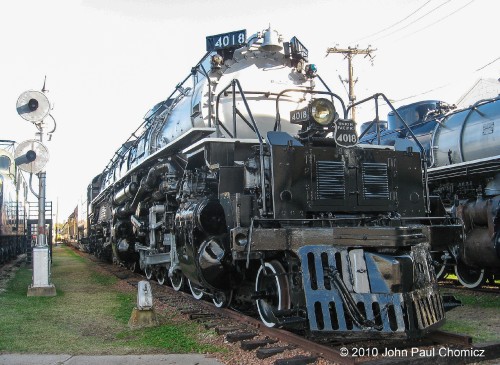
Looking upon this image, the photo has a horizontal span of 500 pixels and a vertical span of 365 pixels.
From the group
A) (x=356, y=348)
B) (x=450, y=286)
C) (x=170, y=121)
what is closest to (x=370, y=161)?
(x=356, y=348)

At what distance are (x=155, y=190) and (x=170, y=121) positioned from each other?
4.73ft

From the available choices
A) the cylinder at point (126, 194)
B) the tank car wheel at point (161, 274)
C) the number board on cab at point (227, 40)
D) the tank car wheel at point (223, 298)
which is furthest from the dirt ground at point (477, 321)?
the cylinder at point (126, 194)

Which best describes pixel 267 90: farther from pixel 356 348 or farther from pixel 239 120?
pixel 356 348

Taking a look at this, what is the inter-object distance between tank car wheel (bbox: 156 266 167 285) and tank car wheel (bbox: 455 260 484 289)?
19.7 feet

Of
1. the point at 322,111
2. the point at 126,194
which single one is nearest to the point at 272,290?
the point at 322,111

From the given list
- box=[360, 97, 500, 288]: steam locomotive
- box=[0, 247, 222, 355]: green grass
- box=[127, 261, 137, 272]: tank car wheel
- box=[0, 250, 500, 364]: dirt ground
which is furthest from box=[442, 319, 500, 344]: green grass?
box=[127, 261, 137, 272]: tank car wheel

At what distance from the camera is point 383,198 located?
6363mm

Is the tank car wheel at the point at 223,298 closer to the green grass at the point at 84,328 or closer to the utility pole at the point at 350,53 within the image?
the green grass at the point at 84,328

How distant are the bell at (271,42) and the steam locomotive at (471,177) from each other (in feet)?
6.51

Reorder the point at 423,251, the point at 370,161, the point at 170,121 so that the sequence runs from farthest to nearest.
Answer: the point at 170,121 → the point at 370,161 → the point at 423,251

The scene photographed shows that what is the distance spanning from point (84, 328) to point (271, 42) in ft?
16.8

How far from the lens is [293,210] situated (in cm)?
579

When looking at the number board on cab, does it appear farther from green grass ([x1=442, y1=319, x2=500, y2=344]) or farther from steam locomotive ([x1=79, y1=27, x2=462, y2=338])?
green grass ([x1=442, y1=319, x2=500, y2=344])

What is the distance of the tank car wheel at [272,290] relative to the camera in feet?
17.8
